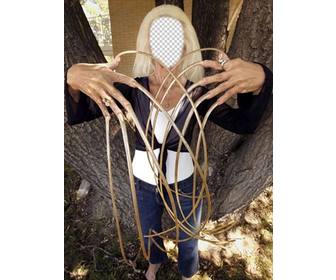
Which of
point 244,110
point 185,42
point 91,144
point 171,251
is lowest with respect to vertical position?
point 171,251

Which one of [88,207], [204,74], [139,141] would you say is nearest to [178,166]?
[139,141]

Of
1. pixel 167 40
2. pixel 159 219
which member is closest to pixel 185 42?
pixel 167 40

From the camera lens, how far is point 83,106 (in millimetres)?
787

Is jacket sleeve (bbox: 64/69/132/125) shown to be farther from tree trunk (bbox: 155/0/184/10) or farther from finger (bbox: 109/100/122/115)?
tree trunk (bbox: 155/0/184/10)

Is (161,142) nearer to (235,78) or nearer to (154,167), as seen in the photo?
(154,167)

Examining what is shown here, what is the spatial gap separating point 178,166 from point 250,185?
0.87ft

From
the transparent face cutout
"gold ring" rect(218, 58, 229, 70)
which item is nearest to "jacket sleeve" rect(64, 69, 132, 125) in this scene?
the transparent face cutout

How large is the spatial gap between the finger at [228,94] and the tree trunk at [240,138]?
94 millimetres

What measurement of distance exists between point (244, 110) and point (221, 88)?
0.24 feet

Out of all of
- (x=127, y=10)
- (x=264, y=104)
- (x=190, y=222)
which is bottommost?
(x=190, y=222)

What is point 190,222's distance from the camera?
0.86 meters

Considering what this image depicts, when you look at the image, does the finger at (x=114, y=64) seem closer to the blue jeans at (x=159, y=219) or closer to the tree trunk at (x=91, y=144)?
the tree trunk at (x=91, y=144)

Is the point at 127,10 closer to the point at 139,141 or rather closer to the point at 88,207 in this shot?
the point at 139,141

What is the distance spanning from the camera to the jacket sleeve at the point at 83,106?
0.78m
